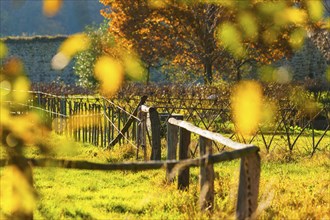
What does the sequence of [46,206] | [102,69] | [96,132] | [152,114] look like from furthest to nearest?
[102,69]
[96,132]
[152,114]
[46,206]

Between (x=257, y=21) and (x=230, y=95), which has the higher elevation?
(x=257, y=21)

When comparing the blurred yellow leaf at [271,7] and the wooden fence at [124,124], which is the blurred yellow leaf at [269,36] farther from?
the wooden fence at [124,124]

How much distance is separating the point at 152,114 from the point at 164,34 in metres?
21.7

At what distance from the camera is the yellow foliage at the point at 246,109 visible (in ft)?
55.7

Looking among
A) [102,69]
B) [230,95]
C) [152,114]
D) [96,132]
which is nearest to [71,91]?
[102,69]

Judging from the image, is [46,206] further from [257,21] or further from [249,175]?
[257,21]

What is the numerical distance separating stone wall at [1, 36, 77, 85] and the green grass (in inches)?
1494

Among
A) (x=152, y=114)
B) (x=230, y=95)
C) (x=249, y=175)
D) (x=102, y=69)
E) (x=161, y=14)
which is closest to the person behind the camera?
(x=249, y=175)

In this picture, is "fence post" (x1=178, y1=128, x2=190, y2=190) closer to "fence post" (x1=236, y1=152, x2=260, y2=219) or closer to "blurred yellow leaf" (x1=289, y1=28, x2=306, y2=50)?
"fence post" (x1=236, y1=152, x2=260, y2=219)

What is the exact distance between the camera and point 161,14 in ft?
103

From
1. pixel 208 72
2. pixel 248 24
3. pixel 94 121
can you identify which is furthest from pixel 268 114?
pixel 248 24

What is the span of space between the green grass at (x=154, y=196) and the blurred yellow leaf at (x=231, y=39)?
20239mm

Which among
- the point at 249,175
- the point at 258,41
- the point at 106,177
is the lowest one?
the point at 106,177

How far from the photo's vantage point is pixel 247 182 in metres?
5.41
